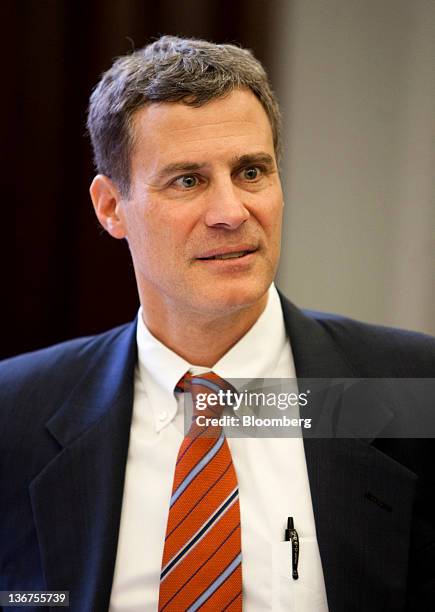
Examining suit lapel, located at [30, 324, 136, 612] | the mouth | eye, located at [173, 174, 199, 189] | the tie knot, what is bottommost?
suit lapel, located at [30, 324, 136, 612]

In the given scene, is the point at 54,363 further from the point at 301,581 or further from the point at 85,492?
the point at 301,581

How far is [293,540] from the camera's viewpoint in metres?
1.11

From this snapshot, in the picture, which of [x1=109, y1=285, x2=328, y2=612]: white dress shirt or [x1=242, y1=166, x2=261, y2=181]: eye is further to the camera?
[x1=242, y1=166, x2=261, y2=181]: eye

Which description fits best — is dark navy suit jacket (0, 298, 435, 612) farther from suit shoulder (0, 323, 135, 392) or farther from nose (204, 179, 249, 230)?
nose (204, 179, 249, 230)

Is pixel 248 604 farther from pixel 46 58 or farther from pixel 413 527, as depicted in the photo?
pixel 46 58

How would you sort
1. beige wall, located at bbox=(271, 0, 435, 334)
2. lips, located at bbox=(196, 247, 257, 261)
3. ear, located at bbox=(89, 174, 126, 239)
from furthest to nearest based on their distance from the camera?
beige wall, located at bbox=(271, 0, 435, 334) < ear, located at bbox=(89, 174, 126, 239) < lips, located at bbox=(196, 247, 257, 261)

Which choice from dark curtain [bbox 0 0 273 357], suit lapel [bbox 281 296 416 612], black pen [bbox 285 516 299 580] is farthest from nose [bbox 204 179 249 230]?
dark curtain [bbox 0 0 273 357]

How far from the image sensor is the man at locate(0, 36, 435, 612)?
1113mm

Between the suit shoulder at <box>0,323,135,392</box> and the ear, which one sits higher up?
the ear

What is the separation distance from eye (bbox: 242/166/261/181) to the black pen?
0.57 meters

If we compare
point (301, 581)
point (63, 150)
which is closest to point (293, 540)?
point (301, 581)

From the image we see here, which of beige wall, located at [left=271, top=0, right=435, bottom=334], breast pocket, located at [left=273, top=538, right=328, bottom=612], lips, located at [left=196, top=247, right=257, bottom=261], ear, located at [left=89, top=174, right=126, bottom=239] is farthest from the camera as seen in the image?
beige wall, located at [left=271, top=0, right=435, bottom=334]

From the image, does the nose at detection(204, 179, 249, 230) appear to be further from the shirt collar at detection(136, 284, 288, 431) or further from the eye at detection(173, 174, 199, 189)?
the shirt collar at detection(136, 284, 288, 431)

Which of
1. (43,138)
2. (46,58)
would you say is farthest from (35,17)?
(43,138)
